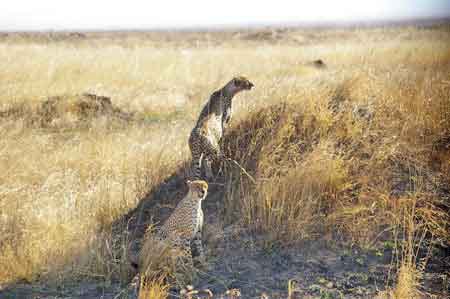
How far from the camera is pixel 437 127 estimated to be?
4969 mm

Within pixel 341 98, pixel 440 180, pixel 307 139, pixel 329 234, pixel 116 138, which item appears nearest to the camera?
pixel 329 234

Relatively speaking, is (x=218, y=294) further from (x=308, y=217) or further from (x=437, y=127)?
(x=437, y=127)

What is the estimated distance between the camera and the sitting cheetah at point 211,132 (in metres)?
4.99

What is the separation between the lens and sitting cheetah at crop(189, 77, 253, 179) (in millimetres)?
4992

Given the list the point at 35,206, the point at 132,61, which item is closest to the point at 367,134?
the point at 35,206

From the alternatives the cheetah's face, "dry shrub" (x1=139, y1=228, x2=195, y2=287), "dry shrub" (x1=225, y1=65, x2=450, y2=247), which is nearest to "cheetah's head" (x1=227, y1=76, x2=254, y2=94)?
the cheetah's face

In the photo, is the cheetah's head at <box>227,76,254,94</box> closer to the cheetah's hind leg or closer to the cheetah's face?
the cheetah's face

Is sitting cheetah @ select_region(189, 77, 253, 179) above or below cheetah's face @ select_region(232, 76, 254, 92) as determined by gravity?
below

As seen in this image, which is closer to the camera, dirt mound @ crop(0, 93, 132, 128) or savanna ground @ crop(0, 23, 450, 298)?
savanna ground @ crop(0, 23, 450, 298)

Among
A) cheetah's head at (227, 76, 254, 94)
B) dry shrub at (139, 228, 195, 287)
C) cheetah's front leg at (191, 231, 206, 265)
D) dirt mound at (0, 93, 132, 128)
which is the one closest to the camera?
dry shrub at (139, 228, 195, 287)

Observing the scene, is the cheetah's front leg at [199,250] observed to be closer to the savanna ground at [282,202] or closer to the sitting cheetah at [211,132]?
the savanna ground at [282,202]

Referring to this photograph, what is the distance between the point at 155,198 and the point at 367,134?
73.5 inches

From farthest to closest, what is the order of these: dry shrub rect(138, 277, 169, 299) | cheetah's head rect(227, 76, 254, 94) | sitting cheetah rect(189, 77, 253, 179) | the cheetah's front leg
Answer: cheetah's head rect(227, 76, 254, 94) < sitting cheetah rect(189, 77, 253, 179) < the cheetah's front leg < dry shrub rect(138, 277, 169, 299)

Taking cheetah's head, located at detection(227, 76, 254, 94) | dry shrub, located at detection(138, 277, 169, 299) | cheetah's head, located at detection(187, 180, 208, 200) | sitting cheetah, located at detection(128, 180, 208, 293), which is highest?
cheetah's head, located at detection(227, 76, 254, 94)
